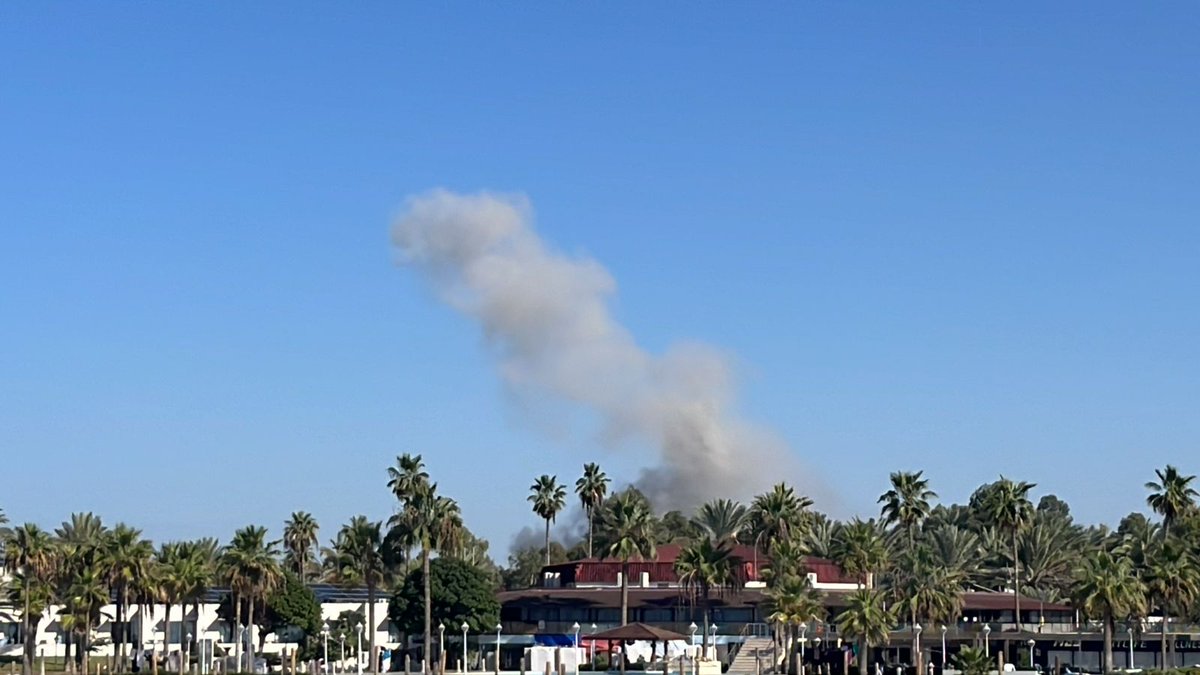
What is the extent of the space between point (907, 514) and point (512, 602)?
34.0 m

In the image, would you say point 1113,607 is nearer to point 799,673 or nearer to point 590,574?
point 799,673

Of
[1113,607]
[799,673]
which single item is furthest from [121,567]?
[1113,607]

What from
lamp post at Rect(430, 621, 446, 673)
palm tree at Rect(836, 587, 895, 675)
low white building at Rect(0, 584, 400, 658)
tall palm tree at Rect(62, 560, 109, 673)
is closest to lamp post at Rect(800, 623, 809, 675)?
palm tree at Rect(836, 587, 895, 675)

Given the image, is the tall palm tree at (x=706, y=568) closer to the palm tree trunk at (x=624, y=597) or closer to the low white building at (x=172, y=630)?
the palm tree trunk at (x=624, y=597)

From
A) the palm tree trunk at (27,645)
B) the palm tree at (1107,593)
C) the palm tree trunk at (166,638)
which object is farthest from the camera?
the palm tree trunk at (166,638)

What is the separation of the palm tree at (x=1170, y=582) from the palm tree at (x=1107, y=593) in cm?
349

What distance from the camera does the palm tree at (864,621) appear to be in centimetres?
11081

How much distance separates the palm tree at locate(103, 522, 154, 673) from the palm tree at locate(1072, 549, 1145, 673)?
215ft

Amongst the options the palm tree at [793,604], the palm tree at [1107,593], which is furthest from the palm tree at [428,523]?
the palm tree at [1107,593]

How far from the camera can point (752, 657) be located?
126 metres

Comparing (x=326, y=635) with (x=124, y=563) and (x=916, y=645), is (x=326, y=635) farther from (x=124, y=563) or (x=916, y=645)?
(x=916, y=645)

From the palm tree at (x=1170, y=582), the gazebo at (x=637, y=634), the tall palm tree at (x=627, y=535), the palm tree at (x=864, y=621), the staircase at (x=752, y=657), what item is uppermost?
the tall palm tree at (x=627, y=535)

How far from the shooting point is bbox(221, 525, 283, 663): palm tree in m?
124

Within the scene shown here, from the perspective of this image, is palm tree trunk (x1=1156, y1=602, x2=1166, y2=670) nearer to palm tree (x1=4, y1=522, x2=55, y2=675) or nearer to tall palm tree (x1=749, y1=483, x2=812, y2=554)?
tall palm tree (x1=749, y1=483, x2=812, y2=554)
